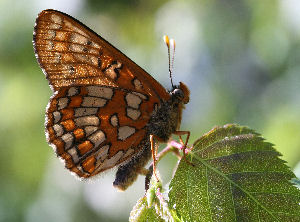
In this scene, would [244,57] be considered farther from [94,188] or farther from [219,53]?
[94,188]

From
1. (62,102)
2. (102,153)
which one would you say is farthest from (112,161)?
(62,102)

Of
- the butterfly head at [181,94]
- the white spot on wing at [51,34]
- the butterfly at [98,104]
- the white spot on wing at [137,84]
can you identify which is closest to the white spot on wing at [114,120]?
the butterfly at [98,104]

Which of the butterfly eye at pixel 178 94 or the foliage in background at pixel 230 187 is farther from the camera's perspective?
the butterfly eye at pixel 178 94

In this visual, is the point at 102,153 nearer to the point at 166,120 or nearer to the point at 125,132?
the point at 125,132

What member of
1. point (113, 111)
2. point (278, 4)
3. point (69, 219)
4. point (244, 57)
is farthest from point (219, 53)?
point (113, 111)

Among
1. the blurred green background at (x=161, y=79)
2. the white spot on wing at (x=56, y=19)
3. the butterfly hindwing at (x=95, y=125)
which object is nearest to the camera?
the white spot on wing at (x=56, y=19)

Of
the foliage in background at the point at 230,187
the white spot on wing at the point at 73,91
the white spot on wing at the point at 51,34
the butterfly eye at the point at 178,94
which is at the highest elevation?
the butterfly eye at the point at 178,94

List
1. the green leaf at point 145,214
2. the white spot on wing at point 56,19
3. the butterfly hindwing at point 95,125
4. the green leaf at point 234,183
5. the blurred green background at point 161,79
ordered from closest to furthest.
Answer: the green leaf at point 234,183 < the green leaf at point 145,214 < the white spot on wing at point 56,19 < the butterfly hindwing at point 95,125 < the blurred green background at point 161,79

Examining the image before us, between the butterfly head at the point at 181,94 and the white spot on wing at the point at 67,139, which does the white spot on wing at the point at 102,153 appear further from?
the butterfly head at the point at 181,94
